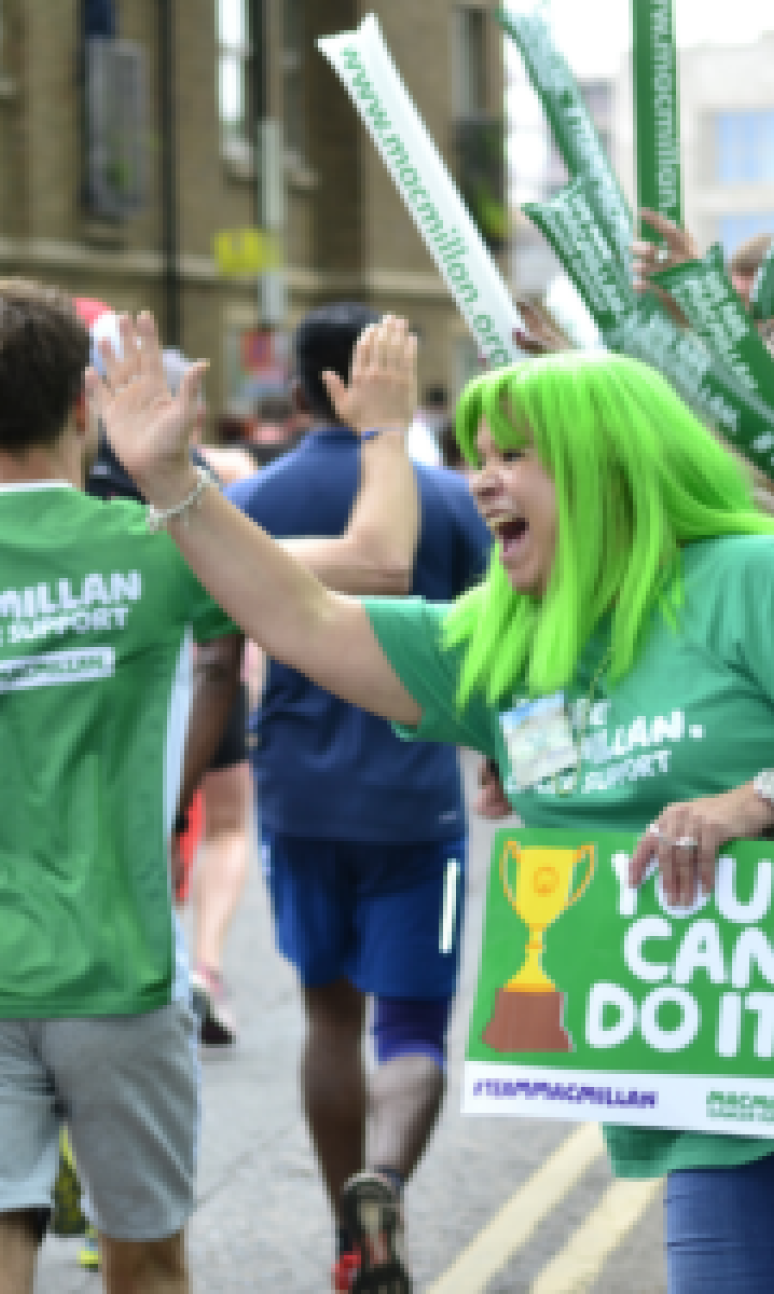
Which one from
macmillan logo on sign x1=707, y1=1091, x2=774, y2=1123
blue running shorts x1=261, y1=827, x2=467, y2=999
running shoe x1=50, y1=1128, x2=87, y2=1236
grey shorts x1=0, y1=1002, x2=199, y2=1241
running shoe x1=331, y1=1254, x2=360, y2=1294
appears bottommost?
running shoe x1=331, y1=1254, x2=360, y2=1294

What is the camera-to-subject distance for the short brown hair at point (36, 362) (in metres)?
2.99

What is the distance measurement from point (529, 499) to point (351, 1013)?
207 cm

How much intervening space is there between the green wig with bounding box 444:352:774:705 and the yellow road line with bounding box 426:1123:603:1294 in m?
2.14

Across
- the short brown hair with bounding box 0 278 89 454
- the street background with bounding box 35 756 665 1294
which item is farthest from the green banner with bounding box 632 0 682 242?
the street background with bounding box 35 756 665 1294

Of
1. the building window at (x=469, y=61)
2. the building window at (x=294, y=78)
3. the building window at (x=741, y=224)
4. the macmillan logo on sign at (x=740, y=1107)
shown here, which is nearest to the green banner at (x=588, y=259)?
the macmillan logo on sign at (x=740, y=1107)

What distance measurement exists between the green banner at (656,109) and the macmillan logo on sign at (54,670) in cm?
109

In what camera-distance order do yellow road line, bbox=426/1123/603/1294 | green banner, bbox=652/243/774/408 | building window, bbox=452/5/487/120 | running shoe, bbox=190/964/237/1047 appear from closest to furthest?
1. green banner, bbox=652/243/774/408
2. yellow road line, bbox=426/1123/603/1294
3. running shoe, bbox=190/964/237/1047
4. building window, bbox=452/5/487/120

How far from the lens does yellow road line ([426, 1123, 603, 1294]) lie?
454 centimetres

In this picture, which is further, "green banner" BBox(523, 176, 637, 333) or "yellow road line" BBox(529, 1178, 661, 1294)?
"yellow road line" BBox(529, 1178, 661, 1294)

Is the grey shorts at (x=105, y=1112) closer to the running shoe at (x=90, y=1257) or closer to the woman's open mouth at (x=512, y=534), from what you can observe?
the woman's open mouth at (x=512, y=534)

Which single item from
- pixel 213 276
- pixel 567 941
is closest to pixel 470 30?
pixel 213 276

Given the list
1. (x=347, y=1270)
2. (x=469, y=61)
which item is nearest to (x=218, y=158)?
(x=469, y=61)

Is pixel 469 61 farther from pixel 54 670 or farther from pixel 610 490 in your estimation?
pixel 610 490

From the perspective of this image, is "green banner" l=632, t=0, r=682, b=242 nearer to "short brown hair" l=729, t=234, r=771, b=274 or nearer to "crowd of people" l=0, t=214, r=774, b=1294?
"crowd of people" l=0, t=214, r=774, b=1294
